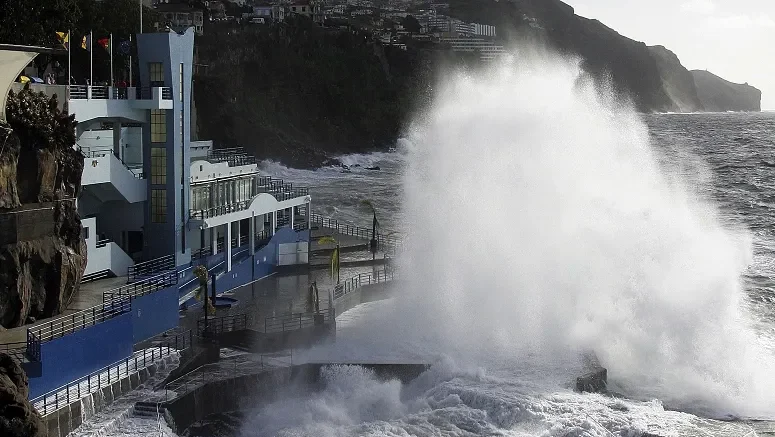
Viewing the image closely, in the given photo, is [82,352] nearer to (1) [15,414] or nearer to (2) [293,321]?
(1) [15,414]

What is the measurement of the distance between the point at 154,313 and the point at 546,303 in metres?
12.3

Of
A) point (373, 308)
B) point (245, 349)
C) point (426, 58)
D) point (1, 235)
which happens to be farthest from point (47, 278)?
point (426, 58)

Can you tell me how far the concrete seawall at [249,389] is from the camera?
951 inches

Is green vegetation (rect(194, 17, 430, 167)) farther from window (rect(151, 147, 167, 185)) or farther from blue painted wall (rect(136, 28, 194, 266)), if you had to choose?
window (rect(151, 147, 167, 185))

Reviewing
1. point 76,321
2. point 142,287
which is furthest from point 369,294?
point 76,321

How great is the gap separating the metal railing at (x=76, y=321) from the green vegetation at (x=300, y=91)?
8674 cm

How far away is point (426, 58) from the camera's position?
18550 cm

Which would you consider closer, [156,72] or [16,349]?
[16,349]

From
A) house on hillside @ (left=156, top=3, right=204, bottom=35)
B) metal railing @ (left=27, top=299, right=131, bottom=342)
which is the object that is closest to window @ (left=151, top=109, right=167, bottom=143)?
metal railing @ (left=27, top=299, right=131, bottom=342)

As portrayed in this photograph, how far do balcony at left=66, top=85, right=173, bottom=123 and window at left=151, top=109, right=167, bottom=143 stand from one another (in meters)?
0.30

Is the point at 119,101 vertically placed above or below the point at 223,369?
above

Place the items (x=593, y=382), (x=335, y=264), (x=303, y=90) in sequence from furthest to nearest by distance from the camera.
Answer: (x=303, y=90) → (x=335, y=264) → (x=593, y=382)

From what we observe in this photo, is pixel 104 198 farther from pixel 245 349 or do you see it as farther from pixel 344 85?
pixel 344 85

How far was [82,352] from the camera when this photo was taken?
2417 centimetres
